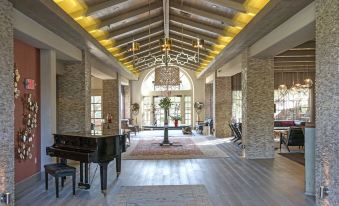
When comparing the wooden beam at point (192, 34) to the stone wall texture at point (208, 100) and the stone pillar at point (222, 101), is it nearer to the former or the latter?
the stone pillar at point (222, 101)

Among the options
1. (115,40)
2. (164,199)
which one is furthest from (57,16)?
(115,40)

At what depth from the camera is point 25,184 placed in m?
6.20

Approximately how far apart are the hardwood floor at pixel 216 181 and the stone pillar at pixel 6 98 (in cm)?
82

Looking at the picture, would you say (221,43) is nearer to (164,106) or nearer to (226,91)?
Result: (164,106)

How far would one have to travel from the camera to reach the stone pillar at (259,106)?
360 inches

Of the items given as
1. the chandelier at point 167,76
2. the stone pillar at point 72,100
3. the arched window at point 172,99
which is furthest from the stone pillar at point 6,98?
the arched window at point 172,99

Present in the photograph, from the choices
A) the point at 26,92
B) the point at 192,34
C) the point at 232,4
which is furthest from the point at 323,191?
the point at 192,34

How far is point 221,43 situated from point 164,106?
358cm

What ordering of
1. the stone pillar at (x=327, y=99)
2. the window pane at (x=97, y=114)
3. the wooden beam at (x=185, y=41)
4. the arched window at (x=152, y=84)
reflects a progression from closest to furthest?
the stone pillar at (x=327, y=99)
the wooden beam at (x=185, y=41)
the window pane at (x=97, y=114)
the arched window at (x=152, y=84)

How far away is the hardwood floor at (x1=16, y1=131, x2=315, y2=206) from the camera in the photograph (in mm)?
5219

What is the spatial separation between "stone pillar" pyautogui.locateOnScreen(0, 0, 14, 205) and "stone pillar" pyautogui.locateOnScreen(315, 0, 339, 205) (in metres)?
4.34

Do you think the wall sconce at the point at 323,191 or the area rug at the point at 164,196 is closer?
the wall sconce at the point at 323,191

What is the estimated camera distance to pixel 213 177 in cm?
683

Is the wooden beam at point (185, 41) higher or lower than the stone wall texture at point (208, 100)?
higher
